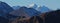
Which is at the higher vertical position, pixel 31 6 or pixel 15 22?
pixel 31 6

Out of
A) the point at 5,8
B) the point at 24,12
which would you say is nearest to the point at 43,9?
the point at 24,12

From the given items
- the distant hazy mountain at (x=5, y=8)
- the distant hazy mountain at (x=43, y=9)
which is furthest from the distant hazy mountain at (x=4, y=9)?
the distant hazy mountain at (x=43, y=9)

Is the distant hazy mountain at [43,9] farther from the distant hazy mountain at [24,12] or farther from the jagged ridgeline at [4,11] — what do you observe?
the jagged ridgeline at [4,11]

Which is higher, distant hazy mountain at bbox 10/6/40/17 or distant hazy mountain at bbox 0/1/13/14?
distant hazy mountain at bbox 0/1/13/14

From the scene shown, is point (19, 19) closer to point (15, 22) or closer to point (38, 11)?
point (15, 22)

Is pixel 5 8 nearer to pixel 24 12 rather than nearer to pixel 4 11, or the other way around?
pixel 4 11

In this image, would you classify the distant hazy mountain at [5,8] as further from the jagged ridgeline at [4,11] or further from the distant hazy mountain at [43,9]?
the distant hazy mountain at [43,9]

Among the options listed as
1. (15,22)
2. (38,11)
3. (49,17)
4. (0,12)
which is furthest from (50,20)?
(0,12)

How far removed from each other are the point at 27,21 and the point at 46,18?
0.14 m

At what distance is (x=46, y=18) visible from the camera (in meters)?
1.68

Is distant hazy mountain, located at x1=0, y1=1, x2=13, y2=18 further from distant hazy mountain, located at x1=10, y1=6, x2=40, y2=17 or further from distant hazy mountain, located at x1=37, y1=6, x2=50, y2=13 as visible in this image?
distant hazy mountain, located at x1=37, y1=6, x2=50, y2=13

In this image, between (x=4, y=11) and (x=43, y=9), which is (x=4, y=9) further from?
(x=43, y=9)

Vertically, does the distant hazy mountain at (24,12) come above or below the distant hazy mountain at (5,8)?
below

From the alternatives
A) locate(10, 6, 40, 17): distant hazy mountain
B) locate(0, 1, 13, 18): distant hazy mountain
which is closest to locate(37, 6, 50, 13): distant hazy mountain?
locate(10, 6, 40, 17): distant hazy mountain
